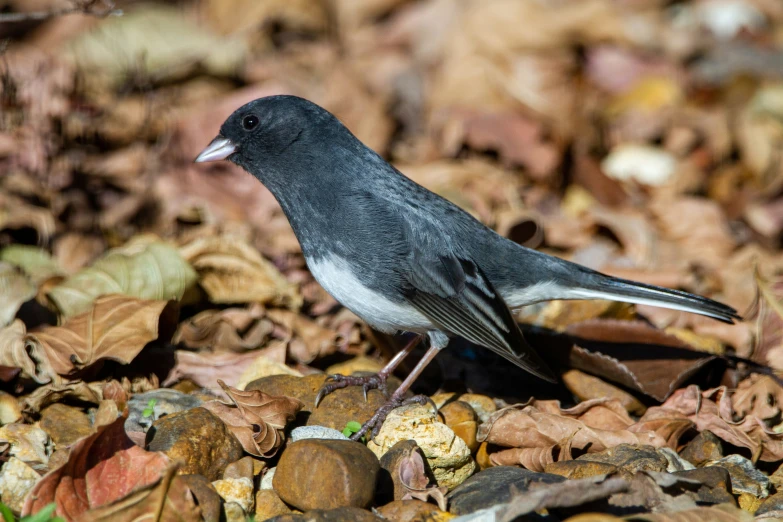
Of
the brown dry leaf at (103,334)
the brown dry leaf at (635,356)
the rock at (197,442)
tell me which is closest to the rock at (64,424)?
the brown dry leaf at (103,334)

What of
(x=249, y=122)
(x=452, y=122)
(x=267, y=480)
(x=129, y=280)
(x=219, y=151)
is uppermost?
(x=249, y=122)

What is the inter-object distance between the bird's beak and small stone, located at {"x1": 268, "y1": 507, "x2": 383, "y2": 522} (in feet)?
4.91

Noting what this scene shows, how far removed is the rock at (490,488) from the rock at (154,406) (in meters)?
0.97

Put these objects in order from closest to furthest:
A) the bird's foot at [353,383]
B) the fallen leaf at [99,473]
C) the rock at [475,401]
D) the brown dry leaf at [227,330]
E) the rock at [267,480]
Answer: the fallen leaf at [99,473] → the rock at [267,480] → the bird's foot at [353,383] → the rock at [475,401] → the brown dry leaf at [227,330]

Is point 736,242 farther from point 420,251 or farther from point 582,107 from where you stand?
point 420,251

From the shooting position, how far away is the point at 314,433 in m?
2.62

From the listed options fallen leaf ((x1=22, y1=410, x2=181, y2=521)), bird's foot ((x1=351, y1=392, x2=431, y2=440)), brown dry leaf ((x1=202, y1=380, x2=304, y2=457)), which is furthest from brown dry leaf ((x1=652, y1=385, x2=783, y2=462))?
fallen leaf ((x1=22, y1=410, x2=181, y2=521))

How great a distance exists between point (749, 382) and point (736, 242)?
1463 millimetres

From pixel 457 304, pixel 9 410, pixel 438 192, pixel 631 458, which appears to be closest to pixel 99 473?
pixel 9 410

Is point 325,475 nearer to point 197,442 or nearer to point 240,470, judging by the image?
point 240,470

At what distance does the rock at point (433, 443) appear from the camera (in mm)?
2539

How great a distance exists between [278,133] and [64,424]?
129 cm

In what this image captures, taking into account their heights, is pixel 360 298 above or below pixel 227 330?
above

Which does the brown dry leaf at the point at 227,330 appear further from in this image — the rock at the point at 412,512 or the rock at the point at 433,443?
the rock at the point at 412,512
